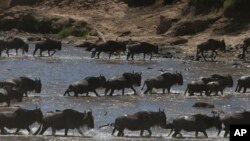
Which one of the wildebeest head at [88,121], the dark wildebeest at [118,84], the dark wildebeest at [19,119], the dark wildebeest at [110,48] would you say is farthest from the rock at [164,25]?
the dark wildebeest at [19,119]

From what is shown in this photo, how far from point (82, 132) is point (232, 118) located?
3.99m

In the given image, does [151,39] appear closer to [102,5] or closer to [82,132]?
Result: [102,5]

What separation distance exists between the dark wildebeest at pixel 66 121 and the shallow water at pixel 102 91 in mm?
229

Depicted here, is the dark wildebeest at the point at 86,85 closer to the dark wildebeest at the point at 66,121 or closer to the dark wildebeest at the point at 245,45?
the dark wildebeest at the point at 66,121

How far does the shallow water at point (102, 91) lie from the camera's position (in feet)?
82.1

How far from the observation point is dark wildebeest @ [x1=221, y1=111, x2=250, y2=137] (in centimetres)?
2191

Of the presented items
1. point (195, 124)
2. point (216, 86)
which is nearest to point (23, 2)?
point (216, 86)

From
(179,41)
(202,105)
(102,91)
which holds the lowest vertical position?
(102,91)

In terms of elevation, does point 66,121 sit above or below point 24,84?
below

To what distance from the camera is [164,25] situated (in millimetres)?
56438

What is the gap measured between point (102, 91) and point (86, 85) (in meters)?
2.10

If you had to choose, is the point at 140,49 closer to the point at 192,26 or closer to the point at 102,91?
the point at 192,26

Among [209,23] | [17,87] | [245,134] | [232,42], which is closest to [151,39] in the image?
[209,23]

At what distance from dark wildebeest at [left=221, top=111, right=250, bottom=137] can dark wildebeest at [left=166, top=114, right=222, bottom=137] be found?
194 mm
